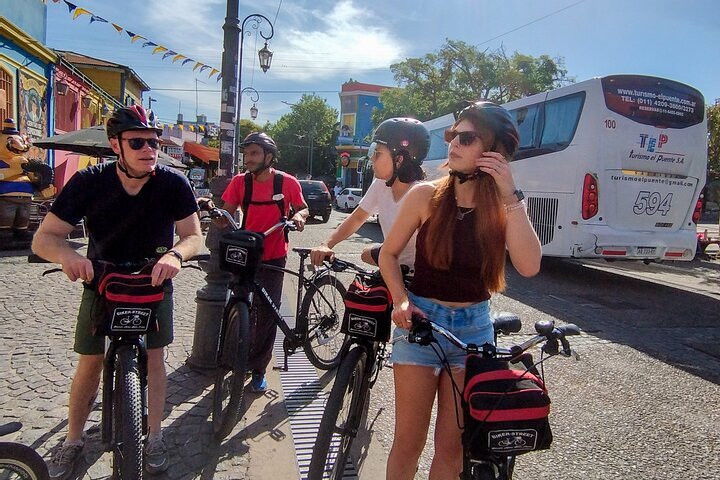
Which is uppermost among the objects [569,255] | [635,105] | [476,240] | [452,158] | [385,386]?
[635,105]

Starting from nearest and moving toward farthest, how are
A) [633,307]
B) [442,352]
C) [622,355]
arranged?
1. [442,352]
2. [622,355]
3. [633,307]

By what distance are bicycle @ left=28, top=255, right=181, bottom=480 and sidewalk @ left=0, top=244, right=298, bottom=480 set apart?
21.9 inches

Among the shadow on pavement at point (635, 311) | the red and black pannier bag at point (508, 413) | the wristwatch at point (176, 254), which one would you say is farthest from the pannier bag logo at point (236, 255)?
the shadow on pavement at point (635, 311)

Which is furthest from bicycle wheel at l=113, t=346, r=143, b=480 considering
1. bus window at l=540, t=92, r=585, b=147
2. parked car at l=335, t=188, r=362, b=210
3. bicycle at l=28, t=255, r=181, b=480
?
parked car at l=335, t=188, r=362, b=210

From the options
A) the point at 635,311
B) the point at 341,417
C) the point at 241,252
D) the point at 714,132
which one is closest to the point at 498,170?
the point at 341,417

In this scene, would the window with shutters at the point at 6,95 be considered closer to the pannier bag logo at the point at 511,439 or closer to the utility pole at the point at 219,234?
the utility pole at the point at 219,234

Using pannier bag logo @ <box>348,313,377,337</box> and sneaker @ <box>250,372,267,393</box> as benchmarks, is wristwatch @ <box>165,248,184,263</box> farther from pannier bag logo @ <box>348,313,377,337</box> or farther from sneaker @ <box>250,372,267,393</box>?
sneaker @ <box>250,372,267,393</box>

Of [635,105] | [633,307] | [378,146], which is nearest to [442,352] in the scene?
[378,146]

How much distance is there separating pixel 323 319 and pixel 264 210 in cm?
104

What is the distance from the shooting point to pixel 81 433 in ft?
9.07

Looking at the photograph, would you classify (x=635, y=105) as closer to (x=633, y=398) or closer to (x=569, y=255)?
(x=569, y=255)

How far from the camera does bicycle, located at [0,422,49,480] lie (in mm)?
1970

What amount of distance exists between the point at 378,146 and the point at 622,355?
378 centimetres

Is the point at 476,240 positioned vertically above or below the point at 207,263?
above
